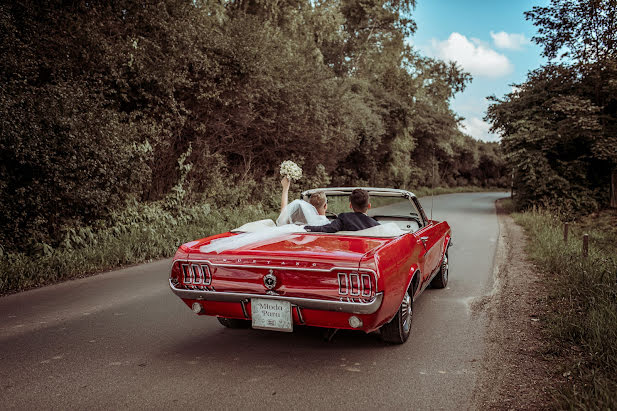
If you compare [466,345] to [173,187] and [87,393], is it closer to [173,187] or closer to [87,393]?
[87,393]

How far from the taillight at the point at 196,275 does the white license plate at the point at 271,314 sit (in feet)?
1.50

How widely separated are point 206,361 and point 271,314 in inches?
27.3

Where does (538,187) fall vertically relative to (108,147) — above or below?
below

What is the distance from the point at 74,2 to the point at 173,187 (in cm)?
432

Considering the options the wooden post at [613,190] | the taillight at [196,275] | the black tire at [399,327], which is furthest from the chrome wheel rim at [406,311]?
the wooden post at [613,190]

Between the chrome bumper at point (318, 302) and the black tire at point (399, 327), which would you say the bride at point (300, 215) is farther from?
the chrome bumper at point (318, 302)

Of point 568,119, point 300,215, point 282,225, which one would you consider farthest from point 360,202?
point 568,119

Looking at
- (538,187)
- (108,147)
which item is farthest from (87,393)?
(538,187)

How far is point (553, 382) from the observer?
10.9 ft

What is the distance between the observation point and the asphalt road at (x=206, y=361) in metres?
3.06

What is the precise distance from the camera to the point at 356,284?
3.35 metres

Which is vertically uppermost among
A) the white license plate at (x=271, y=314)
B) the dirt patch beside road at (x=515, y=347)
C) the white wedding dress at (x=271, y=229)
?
the white wedding dress at (x=271, y=229)

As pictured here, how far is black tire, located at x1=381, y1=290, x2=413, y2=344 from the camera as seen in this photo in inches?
157

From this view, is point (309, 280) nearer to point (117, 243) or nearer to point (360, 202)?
point (360, 202)
